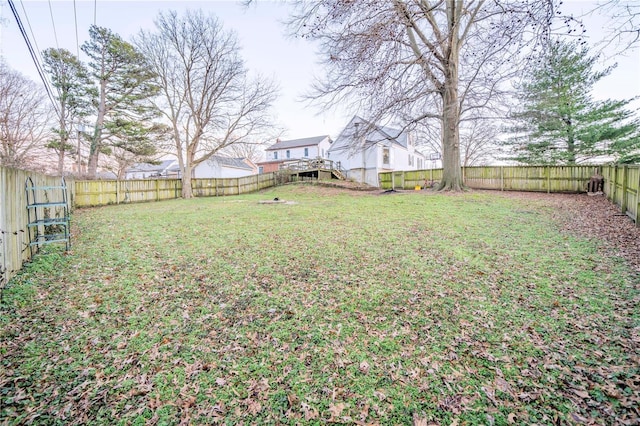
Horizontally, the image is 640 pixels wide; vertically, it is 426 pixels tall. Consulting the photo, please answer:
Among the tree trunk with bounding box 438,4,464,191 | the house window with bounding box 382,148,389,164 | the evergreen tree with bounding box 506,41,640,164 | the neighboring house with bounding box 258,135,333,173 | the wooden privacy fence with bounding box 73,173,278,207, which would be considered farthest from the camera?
the neighboring house with bounding box 258,135,333,173

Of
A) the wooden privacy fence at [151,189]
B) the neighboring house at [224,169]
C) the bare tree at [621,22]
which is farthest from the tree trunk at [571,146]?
the neighboring house at [224,169]

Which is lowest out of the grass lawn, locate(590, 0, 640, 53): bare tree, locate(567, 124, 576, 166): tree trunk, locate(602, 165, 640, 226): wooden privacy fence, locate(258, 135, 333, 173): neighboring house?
the grass lawn

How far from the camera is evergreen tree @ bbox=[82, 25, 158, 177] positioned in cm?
1870

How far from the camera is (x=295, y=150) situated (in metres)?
36.5

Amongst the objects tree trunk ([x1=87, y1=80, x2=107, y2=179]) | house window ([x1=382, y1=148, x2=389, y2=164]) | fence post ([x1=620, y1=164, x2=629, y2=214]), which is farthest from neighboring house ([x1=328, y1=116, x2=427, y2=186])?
tree trunk ([x1=87, y1=80, x2=107, y2=179])

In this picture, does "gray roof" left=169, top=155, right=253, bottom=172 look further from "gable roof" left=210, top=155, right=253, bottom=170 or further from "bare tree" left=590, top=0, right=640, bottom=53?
"bare tree" left=590, top=0, right=640, bottom=53

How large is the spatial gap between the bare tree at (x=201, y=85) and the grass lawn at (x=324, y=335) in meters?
15.1

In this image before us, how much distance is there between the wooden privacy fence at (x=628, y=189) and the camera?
252 inches

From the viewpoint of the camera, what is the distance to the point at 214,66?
1856 centimetres

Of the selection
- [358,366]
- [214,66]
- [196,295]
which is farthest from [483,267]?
[214,66]

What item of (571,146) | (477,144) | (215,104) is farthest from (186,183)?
(477,144)

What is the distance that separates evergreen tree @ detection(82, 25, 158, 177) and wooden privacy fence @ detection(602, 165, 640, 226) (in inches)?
905

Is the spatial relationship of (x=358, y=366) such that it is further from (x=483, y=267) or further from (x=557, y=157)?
(x=557, y=157)

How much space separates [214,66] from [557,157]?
901 inches
